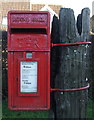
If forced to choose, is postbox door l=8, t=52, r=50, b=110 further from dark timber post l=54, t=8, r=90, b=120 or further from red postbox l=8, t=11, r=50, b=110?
dark timber post l=54, t=8, r=90, b=120

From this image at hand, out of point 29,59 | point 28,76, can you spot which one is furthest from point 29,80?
point 29,59

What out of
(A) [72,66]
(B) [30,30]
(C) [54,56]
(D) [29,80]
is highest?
(B) [30,30]

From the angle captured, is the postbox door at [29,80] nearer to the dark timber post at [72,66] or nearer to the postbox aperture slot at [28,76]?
the postbox aperture slot at [28,76]

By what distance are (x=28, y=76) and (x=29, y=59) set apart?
22 cm

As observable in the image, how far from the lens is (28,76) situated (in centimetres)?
278

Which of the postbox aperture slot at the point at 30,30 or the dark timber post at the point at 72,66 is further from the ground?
the postbox aperture slot at the point at 30,30

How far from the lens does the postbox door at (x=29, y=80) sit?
8.96 ft

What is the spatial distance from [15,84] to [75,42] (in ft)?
2.91

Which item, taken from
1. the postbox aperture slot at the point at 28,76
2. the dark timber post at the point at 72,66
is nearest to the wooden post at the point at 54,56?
the dark timber post at the point at 72,66

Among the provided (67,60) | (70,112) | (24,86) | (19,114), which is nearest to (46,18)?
(67,60)

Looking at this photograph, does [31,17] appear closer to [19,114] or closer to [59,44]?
[59,44]

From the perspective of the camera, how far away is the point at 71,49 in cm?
271

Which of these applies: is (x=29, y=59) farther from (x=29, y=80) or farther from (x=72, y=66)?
(x=72, y=66)

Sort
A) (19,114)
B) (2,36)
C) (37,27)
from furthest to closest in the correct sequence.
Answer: (2,36), (19,114), (37,27)
